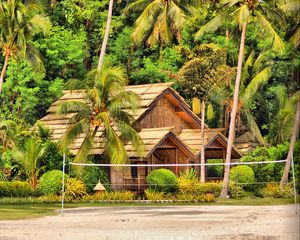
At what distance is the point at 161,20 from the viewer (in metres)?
44.7

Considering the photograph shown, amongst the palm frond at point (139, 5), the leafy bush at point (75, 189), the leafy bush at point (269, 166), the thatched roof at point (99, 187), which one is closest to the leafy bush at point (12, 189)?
the leafy bush at point (75, 189)

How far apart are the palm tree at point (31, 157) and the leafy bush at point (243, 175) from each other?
9.44 meters

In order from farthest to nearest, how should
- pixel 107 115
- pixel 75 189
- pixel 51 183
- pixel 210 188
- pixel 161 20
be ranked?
pixel 161 20 < pixel 210 188 < pixel 107 115 < pixel 51 183 < pixel 75 189

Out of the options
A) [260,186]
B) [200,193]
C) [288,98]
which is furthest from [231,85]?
[288,98]

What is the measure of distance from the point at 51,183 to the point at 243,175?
969cm

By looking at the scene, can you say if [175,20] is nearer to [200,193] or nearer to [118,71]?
[118,71]

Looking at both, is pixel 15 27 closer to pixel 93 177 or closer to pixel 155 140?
pixel 93 177

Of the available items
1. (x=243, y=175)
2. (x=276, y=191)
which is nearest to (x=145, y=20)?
(x=243, y=175)

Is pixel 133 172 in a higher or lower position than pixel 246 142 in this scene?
lower

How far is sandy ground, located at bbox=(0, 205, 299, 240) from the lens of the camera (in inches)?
573

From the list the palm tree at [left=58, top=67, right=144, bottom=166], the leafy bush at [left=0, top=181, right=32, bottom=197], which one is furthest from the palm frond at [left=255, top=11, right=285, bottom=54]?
the leafy bush at [left=0, top=181, right=32, bottom=197]

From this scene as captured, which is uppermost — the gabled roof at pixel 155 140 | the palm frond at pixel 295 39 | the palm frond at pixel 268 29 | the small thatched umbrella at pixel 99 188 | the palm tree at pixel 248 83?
the palm frond at pixel 268 29

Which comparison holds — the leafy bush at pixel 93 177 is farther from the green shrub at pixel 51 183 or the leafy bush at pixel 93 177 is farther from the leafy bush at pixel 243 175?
the leafy bush at pixel 243 175

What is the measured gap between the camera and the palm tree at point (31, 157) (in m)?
34.2
